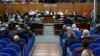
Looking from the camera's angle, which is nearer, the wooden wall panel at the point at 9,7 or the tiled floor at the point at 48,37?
the tiled floor at the point at 48,37

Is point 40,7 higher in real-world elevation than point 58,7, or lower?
higher

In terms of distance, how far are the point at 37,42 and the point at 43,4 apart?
600 inches

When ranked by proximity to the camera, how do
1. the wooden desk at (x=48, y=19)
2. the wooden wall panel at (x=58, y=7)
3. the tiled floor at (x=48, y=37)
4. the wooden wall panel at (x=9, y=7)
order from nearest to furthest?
the tiled floor at (x=48, y=37) < the wooden desk at (x=48, y=19) < the wooden wall panel at (x=58, y=7) < the wooden wall panel at (x=9, y=7)

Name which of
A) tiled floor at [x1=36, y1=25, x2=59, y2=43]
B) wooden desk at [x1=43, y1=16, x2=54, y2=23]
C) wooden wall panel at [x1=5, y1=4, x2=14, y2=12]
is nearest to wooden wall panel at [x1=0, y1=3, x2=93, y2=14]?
wooden wall panel at [x1=5, y1=4, x2=14, y2=12]

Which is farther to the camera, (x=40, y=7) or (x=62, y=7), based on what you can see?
(x=62, y=7)

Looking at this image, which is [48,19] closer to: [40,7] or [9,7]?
[40,7]

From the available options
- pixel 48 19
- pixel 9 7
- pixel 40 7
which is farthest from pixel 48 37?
pixel 9 7

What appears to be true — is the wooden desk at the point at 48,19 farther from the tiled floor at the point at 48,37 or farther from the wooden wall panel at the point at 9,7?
the wooden wall panel at the point at 9,7

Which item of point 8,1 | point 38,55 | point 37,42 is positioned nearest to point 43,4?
point 8,1

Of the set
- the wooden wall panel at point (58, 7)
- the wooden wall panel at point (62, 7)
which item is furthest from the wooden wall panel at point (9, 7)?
the wooden wall panel at point (62, 7)

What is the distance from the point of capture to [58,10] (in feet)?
111

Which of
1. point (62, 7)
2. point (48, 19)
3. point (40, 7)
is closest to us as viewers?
point (48, 19)

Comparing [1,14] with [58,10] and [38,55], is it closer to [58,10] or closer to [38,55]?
[58,10]

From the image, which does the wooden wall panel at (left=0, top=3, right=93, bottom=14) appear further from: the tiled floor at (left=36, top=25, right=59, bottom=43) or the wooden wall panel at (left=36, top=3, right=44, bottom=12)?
the tiled floor at (left=36, top=25, right=59, bottom=43)
